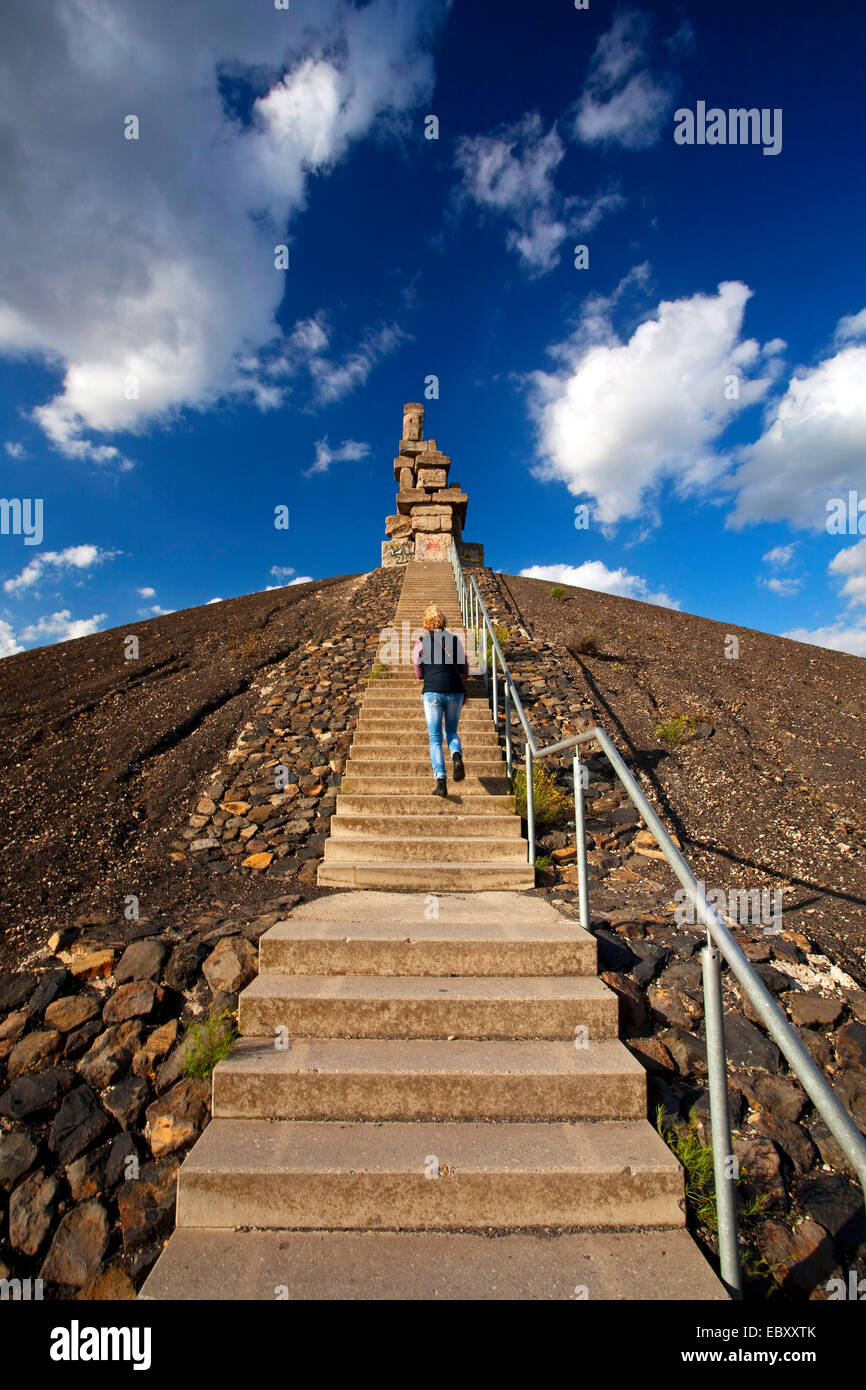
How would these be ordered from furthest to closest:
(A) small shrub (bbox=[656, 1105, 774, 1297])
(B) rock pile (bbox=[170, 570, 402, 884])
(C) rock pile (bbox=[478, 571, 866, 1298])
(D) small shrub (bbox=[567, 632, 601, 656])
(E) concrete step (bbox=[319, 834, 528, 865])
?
(D) small shrub (bbox=[567, 632, 601, 656])
(B) rock pile (bbox=[170, 570, 402, 884])
(E) concrete step (bbox=[319, 834, 528, 865])
(C) rock pile (bbox=[478, 571, 866, 1298])
(A) small shrub (bbox=[656, 1105, 774, 1297])

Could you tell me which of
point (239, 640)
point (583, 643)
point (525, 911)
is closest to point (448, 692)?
point (525, 911)

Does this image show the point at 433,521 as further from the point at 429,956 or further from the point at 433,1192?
the point at 433,1192

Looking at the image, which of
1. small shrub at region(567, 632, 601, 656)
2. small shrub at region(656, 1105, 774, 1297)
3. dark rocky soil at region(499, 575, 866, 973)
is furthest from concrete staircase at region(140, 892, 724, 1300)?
small shrub at region(567, 632, 601, 656)

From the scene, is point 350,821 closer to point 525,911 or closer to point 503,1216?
point 525,911

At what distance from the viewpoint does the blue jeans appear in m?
5.33

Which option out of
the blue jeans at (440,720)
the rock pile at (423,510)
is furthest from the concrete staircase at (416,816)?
the rock pile at (423,510)

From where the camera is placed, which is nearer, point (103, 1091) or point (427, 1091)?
point (427, 1091)

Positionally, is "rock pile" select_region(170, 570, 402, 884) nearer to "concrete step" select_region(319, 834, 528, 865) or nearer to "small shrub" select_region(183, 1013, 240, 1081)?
"concrete step" select_region(319, 834, 528, 865)

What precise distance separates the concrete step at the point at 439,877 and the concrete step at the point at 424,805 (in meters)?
0.83

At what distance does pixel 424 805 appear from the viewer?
5.30 metres

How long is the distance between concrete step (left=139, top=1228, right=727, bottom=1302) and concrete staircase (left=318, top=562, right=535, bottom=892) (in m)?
2.31

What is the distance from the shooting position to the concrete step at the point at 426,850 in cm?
464

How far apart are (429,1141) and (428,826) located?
2.71m

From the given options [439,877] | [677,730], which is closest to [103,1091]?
[439,877]
